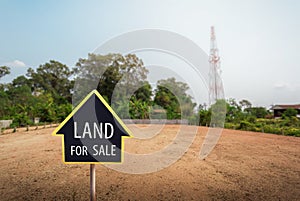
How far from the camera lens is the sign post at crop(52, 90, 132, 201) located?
2049mm

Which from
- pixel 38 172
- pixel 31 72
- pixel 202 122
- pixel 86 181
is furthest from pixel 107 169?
pixel 31 72

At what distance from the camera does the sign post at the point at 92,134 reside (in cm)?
205

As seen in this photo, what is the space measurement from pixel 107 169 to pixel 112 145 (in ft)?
9.19

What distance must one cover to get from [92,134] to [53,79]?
1370 inches

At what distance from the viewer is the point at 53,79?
33.2 metres

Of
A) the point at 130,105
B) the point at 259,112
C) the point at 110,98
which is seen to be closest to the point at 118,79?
the point at 110,98

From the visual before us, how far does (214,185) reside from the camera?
361 cm

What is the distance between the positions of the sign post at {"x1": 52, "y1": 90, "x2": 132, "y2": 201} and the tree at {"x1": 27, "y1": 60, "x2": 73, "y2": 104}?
31.5 meters

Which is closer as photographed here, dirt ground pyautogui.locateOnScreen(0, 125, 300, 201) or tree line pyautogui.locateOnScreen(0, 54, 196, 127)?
dirt ground pyautogui.locateOnScreen(0, 125, 300, 201)

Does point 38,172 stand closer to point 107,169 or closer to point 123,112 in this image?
point 107,169

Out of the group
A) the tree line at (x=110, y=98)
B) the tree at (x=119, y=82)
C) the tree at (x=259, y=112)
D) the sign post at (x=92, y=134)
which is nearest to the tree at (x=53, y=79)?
the tree line at (x=110, y=98)

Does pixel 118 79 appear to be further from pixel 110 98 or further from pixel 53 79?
Answer: pixel 53 79

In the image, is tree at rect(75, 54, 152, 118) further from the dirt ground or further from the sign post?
the sign post

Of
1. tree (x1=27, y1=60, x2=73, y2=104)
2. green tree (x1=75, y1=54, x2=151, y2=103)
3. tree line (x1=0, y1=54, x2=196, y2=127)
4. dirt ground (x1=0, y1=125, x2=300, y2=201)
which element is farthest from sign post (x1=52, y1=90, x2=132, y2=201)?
tree (x1=27, y1=60, x2=73, y2=104)
